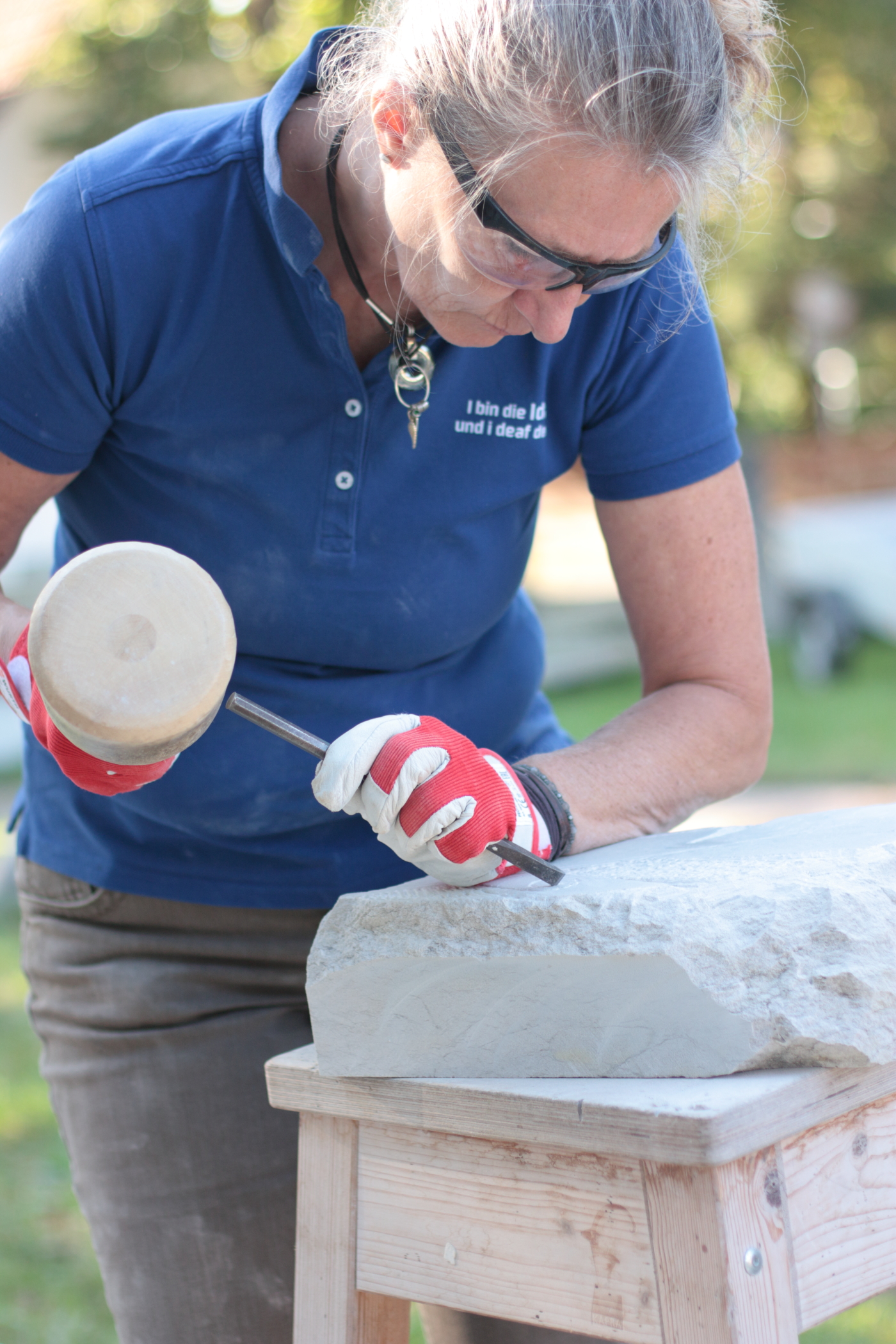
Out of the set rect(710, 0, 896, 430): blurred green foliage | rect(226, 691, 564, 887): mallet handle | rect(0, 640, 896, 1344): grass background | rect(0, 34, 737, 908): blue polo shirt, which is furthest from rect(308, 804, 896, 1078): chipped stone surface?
rect(710, 0, 896, 430): blurred green foliage

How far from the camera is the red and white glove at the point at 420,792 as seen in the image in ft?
3.86

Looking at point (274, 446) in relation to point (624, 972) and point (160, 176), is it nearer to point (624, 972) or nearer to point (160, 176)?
point (160, 176)

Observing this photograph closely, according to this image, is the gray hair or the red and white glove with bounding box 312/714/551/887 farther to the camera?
the red and white glove with bounding box 312/714/551/887

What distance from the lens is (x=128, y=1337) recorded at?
1.43 meters

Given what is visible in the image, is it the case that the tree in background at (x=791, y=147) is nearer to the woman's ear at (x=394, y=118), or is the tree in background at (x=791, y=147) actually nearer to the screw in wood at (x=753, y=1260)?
the woman's ear at (x=394, y=118)

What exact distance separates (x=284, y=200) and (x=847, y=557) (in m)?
6.34

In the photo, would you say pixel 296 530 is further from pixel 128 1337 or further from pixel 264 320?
pixel 128 1337

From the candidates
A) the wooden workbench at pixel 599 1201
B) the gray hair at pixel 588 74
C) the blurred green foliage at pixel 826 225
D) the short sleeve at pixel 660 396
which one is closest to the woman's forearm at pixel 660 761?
the short sleeve at pixel 660 396

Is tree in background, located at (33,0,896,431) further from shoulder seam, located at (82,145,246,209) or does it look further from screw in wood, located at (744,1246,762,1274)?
screw in wood, located at (744,1246,762,1274)

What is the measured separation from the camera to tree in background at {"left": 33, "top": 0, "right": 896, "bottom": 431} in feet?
20.3

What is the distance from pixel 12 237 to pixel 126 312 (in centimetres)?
16

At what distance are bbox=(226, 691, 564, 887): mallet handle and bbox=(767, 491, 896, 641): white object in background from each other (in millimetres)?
6010

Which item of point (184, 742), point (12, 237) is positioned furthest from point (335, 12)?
point (184, 742)

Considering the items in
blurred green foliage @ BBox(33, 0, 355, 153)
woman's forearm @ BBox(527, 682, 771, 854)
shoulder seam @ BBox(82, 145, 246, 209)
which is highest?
blurred green foliage @ BBox(33, 0, 355, 153)
